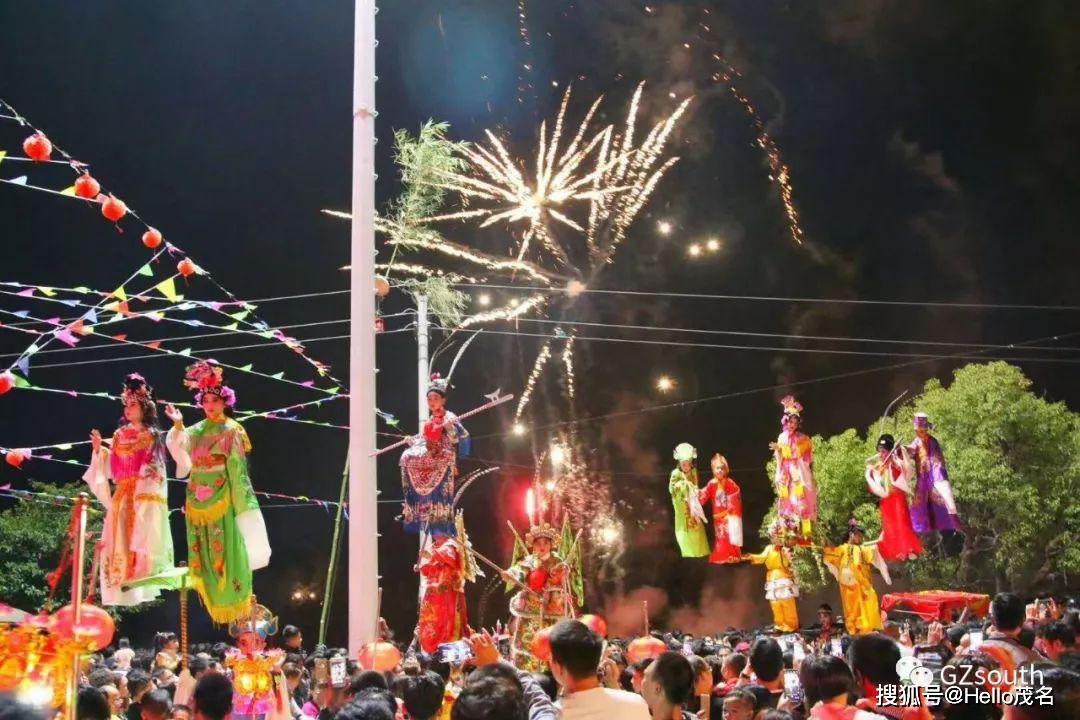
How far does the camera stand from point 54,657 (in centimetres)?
348

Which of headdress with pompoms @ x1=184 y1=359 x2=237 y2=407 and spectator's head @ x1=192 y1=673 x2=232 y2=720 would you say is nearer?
spectator's head @ x1=192 y1=673 x2=232 y2=720

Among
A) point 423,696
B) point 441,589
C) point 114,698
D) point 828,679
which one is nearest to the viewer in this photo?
point 828,679

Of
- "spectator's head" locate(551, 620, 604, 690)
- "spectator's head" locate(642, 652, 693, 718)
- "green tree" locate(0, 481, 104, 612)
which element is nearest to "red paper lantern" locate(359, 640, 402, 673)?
"spectator's head" locate(642, 652, 693, 718)

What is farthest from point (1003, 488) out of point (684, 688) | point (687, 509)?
point (684, 688)

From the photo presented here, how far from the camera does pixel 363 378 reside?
9.50m

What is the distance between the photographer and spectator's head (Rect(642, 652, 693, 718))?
4.25 metres

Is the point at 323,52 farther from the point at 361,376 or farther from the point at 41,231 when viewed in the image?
the point at 361,376

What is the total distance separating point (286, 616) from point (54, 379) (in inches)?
255

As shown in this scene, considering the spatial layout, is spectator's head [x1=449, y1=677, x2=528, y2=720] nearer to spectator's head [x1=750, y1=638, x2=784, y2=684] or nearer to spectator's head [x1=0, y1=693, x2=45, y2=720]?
spectator's head [x1=0, y1=693, x2=45, y2=720]

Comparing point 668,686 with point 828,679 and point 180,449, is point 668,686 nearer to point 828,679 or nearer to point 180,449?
→ point 828,679

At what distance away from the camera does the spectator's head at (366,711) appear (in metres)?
3.70

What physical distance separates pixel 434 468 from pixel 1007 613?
5904mm

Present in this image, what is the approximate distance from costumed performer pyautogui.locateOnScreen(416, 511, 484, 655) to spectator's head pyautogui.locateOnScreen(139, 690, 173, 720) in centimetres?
503

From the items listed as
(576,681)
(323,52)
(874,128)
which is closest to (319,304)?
(323,52)
